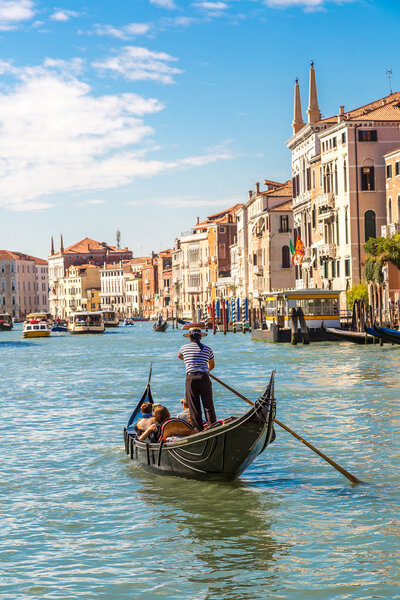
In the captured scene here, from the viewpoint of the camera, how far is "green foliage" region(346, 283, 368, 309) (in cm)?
A: 3559

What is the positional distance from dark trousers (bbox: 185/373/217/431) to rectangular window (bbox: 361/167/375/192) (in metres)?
30.0

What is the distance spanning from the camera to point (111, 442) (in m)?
11.2

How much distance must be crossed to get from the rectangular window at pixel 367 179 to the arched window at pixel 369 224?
2.93 feet

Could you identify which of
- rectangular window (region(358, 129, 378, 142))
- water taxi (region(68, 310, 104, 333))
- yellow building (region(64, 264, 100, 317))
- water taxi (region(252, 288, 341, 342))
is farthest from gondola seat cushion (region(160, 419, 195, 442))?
yellow building (region(64, 264, 100, 317))

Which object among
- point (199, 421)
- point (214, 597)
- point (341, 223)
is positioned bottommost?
point (214, 597)

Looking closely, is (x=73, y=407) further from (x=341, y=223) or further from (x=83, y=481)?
(x=341, y=223)

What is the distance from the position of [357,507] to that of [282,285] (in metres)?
46.4

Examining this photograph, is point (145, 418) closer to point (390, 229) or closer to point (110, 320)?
point (390, 229)

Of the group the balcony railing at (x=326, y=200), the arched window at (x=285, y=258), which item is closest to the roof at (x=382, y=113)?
the balcony railing at (x=326, y=200)

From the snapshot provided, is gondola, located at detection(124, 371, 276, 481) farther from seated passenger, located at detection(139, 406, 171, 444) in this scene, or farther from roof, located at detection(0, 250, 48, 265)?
roof, located at detection(0, 250, 48, 265)

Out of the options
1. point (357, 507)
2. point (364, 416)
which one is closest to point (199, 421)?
point (357, 507)

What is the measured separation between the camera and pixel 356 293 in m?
35.8

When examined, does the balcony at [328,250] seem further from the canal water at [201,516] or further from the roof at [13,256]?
the roof at [13,256]

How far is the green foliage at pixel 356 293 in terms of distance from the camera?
3559cm
